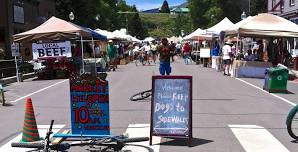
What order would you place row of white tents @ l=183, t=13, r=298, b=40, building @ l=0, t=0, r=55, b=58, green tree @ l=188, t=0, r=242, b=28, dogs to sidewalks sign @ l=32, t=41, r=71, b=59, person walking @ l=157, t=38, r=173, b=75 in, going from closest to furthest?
person walking @ l=157, t=38, r=173, b=75 < dogs to sidewalks sign @ l=32, t=41, r=71, b=59 < row of white tents @ l=183, t=13, r=298, b=40 < building @ l=0, t=0, r=55, b=58 < green tree @ l=188, t=0, r=242, b=28

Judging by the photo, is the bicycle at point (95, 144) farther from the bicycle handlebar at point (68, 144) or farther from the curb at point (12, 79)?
the curb at point (12, 79)

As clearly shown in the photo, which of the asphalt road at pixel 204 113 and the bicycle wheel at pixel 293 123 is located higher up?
the bicycle wheel at pixel 293 123

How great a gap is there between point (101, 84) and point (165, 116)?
121 cm

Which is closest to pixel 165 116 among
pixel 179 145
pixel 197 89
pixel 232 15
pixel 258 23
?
pixel 179 145

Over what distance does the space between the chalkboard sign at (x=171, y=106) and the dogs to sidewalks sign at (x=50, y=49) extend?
1544 cm

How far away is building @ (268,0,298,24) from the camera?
3697 centimetres

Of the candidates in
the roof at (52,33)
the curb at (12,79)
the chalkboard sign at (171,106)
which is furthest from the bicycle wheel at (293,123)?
the roof at (52,33)

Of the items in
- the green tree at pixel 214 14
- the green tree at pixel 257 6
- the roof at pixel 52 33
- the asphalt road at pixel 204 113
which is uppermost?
the green tree at pixel 257 6

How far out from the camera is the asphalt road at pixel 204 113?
27.7 feet

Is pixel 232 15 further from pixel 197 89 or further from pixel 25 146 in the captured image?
pixel 25 146

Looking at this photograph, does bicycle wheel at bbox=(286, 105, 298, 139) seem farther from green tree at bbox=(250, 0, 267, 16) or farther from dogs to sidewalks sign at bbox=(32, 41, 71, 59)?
green tree at bbox=(250, 0, 267, 16)

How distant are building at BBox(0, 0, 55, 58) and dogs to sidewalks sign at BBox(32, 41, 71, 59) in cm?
688

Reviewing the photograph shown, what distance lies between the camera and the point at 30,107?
8.13 metres

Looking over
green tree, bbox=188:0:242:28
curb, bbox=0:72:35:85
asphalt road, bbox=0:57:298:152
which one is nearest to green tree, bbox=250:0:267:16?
green tree, bbox=188:0:242:28
